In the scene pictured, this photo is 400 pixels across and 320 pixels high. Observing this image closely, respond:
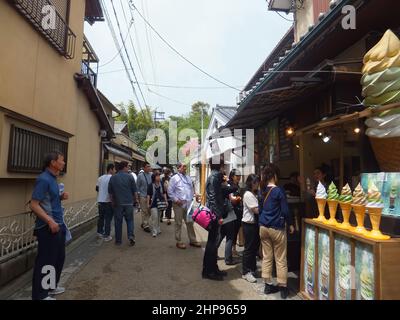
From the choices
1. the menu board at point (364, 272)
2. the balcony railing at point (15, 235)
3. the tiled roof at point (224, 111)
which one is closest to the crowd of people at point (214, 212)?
the balcony railing at point (15, 235)

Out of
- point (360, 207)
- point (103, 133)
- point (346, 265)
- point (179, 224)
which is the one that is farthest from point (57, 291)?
point (103, 133)

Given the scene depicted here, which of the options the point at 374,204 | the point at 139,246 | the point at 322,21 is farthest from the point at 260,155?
the point at 374,204

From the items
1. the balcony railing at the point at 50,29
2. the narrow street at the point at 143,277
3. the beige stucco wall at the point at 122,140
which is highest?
the balcony railing at the point at 50,29

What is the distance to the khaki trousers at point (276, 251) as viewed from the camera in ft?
14.5

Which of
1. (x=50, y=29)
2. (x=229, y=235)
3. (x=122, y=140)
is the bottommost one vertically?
(x=229, y=235)

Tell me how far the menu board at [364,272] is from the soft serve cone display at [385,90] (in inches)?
43.8

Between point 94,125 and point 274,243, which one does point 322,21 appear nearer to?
point 274,243

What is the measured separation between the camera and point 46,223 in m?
3.86

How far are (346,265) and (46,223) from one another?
367cm

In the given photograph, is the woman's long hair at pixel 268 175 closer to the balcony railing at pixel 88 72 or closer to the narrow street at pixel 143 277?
the narrow street at pixel 143 277

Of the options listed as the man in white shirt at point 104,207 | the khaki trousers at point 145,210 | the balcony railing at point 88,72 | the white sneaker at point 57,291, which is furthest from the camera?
the balcony railing at point 88,72

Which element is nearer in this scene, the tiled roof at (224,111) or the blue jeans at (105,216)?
the blue jeans at (105,216)

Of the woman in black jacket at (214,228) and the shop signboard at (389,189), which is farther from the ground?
the shop signboard at (389,189)

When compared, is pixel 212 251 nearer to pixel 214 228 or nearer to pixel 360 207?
pixel 214 228
